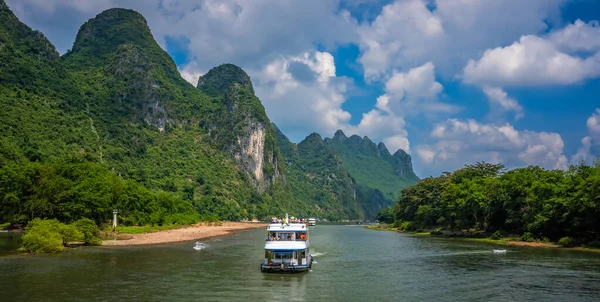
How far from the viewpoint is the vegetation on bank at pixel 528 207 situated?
66.6 metres

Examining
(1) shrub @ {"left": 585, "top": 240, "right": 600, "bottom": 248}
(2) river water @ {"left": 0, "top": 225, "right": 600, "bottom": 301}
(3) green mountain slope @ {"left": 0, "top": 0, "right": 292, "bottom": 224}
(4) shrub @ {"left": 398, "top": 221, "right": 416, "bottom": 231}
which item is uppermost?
(3) green mountain slope @ {"left": 0, "top": 0, "right": 292, "bottom": 224}

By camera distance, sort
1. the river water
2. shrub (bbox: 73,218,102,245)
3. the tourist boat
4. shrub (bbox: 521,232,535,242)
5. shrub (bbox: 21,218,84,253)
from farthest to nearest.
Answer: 1. shrub (bbox: 521,232,535,242)
2. shrub (bbox: 73,218,102,245)
3. shrub (bbox: 21,218,84,253)
4. the tourist boat
5. the river water

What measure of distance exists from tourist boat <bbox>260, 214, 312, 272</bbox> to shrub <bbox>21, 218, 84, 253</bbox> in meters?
28.7

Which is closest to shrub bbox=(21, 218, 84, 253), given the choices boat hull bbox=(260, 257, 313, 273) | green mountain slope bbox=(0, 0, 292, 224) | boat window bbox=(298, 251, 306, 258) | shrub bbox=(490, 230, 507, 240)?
green mountain slope bbox=(0, 0, 292, 224)

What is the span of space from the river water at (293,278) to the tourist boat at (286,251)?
0.97 meters

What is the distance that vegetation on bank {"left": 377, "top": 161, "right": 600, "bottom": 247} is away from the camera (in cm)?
6656

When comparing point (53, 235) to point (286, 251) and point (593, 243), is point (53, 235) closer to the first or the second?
point (286, 251)

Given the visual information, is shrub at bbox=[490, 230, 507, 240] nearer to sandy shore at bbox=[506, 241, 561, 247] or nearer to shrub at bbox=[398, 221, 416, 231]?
sandy shore at bbox=[506, 241, 561, 247]

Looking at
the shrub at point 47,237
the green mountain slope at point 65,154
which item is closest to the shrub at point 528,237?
the shrub at point 47,237

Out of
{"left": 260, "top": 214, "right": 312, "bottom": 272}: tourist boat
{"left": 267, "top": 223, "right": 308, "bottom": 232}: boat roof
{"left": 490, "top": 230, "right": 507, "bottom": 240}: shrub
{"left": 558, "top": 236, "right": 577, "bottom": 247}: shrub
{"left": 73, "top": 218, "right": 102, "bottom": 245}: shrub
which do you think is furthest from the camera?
{"left": 490, "top": 230, "right": 507, "bottom": 240}: shrub

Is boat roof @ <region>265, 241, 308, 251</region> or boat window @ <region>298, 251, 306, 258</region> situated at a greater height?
boat roof @ <region>265, 241, 308, 251</region>

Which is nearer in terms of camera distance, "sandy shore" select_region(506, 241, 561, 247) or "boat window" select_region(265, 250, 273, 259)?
"boat window" select_region(265, 250, 273, 259)

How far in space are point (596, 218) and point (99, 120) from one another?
7094 inches

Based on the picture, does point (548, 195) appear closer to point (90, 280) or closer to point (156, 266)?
point (156, 266)
